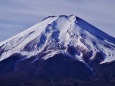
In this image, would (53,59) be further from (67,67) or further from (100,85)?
(100,85)

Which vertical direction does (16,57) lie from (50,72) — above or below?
above

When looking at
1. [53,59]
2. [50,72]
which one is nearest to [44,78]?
[50,72]

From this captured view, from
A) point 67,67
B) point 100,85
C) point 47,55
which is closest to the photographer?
point 100,85

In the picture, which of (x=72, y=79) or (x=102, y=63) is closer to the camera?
(x=72, y=79)

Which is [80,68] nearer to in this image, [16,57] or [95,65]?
[95,65]

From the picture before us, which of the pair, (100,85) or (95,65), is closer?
(100,85)

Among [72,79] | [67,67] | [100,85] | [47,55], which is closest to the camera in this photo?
[100,85]

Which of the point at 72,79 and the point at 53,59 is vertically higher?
the point at 53,59

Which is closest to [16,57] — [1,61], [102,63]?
[1,61]

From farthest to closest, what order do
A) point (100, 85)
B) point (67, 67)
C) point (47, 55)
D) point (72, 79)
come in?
point (47, 55) → point (67, 67) → point (72, 79) → point (100, 85)
